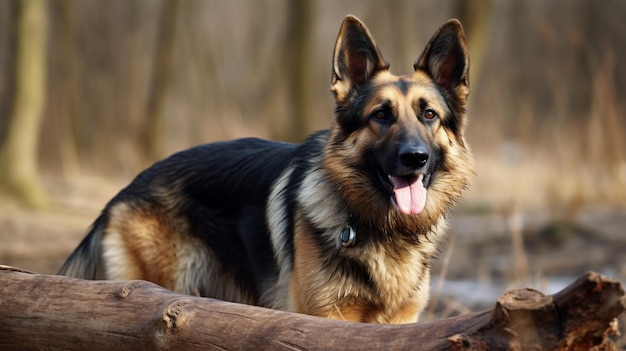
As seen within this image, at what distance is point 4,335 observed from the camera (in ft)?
12.9

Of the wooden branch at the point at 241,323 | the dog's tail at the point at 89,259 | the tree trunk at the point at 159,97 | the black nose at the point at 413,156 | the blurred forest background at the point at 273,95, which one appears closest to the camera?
the wooden branch at the point at 241,323

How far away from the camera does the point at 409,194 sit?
4.47 meters

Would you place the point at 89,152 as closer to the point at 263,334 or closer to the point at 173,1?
the point at 173,1

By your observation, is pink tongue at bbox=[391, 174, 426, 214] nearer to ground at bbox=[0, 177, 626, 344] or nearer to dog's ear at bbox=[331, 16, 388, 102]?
dog's ear at bbox=[331, 16, 388, 102]

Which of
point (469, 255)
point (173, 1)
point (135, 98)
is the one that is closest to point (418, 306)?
point (469, 255)

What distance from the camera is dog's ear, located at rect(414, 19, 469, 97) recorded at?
474 cm

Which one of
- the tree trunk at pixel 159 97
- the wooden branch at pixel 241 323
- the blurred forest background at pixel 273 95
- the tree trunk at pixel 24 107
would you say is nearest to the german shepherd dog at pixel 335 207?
the wooden branch at pixel 241 323

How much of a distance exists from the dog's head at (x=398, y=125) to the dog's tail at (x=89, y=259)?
1.70 meters

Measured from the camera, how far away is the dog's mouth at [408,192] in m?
4.44

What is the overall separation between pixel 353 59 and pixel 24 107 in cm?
969

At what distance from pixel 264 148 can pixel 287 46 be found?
8.93 meters

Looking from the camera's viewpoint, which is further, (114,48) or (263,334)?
(114,48)

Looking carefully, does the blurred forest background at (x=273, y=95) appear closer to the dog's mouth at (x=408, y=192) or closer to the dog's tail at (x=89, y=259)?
the dog's mouth at (x=408, y=192)

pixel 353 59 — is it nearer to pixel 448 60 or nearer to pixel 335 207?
pixel 448 60
